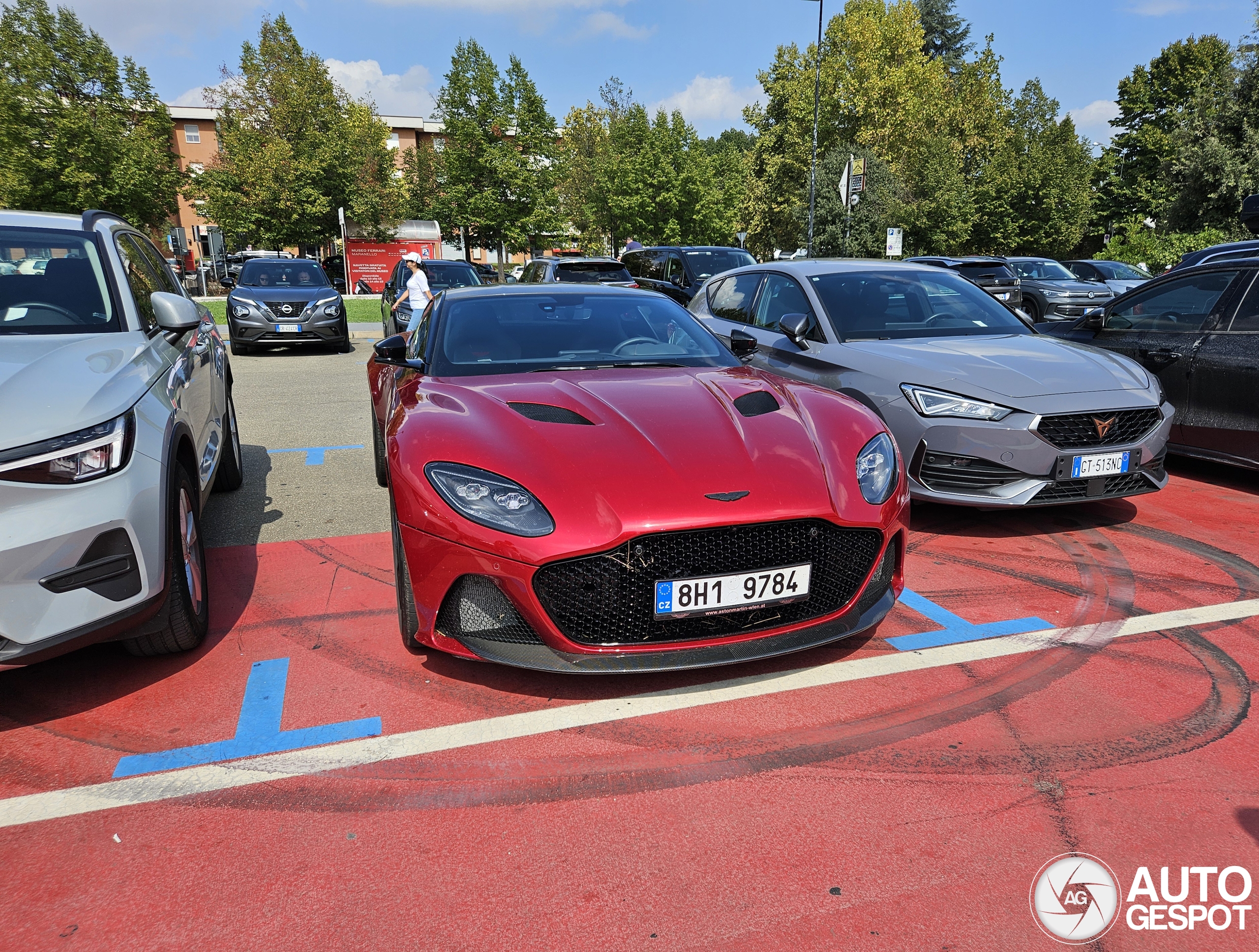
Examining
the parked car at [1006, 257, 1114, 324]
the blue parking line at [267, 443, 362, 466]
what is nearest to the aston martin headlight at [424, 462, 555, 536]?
the blue parking line at [267, 443, 362, 466]

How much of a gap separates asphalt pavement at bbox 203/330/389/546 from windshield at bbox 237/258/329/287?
3.59 meters

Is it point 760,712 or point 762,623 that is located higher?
point 762,623

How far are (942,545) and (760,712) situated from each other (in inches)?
91.4

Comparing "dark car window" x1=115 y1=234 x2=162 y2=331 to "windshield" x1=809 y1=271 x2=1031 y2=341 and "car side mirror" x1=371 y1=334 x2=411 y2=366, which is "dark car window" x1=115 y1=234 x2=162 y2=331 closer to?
"car side mirror" x1=371 y1=334 x2=411 y2=366

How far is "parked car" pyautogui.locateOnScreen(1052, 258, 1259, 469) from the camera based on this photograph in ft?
18.6

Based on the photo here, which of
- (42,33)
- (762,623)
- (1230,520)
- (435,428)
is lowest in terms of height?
(1230,520)

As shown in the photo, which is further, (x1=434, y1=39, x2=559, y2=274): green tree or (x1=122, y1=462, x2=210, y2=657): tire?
(x1=434, y1=39, x2=559, y2=274): green tree

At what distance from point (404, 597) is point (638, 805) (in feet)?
4.02

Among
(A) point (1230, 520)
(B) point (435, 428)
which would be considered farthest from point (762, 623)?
(A) point (1230, 520)

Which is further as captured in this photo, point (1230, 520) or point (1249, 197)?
point (1249, 197)

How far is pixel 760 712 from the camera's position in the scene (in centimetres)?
300

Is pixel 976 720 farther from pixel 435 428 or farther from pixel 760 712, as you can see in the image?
pixel 435 428

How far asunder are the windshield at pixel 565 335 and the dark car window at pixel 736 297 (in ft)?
7.47

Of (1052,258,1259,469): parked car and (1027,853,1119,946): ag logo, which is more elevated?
(1052,258,1259,469): parked car
